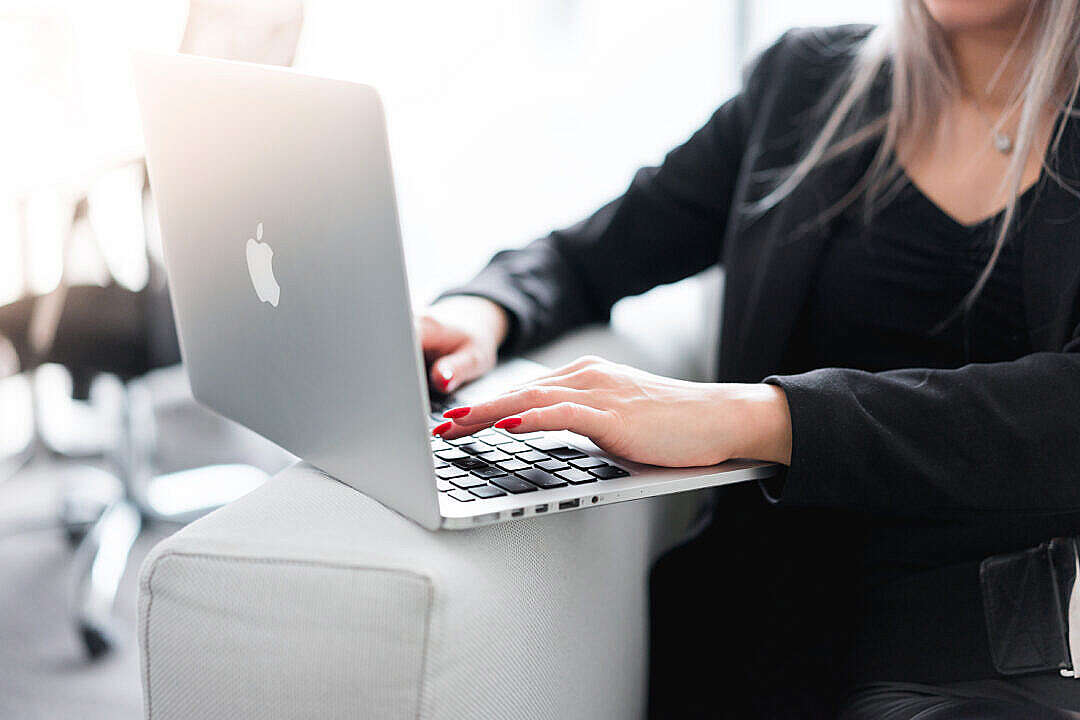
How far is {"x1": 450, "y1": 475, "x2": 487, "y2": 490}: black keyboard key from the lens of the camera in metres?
0.63

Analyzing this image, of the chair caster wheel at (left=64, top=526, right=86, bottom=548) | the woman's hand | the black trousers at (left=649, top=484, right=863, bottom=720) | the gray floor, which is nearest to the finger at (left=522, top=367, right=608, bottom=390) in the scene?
the woman's hand

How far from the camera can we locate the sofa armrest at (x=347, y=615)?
562 millimetres

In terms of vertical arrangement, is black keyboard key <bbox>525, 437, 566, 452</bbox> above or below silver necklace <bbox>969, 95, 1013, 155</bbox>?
below

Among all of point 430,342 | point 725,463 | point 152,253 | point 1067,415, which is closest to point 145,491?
point 152,253

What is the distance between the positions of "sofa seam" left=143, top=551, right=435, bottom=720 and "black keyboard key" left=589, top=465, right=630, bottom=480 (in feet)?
0.51

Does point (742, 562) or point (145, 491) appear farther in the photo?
point (145, 491)

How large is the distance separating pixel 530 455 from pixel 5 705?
1087 millimetres

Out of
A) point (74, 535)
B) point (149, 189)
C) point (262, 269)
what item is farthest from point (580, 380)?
point (74, 535)

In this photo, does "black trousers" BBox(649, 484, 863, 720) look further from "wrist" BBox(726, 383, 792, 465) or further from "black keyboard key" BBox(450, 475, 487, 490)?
"black keyboard key" BBox(450, 475, 487, 490)

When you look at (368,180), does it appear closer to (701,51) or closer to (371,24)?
(371,24)

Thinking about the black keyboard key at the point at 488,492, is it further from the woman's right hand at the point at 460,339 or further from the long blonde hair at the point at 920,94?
the long blonde hair at the point at 920,94

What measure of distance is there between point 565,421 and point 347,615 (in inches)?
7.6

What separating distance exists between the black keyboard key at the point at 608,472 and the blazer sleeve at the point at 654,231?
0.43m

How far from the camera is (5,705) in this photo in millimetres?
1395
